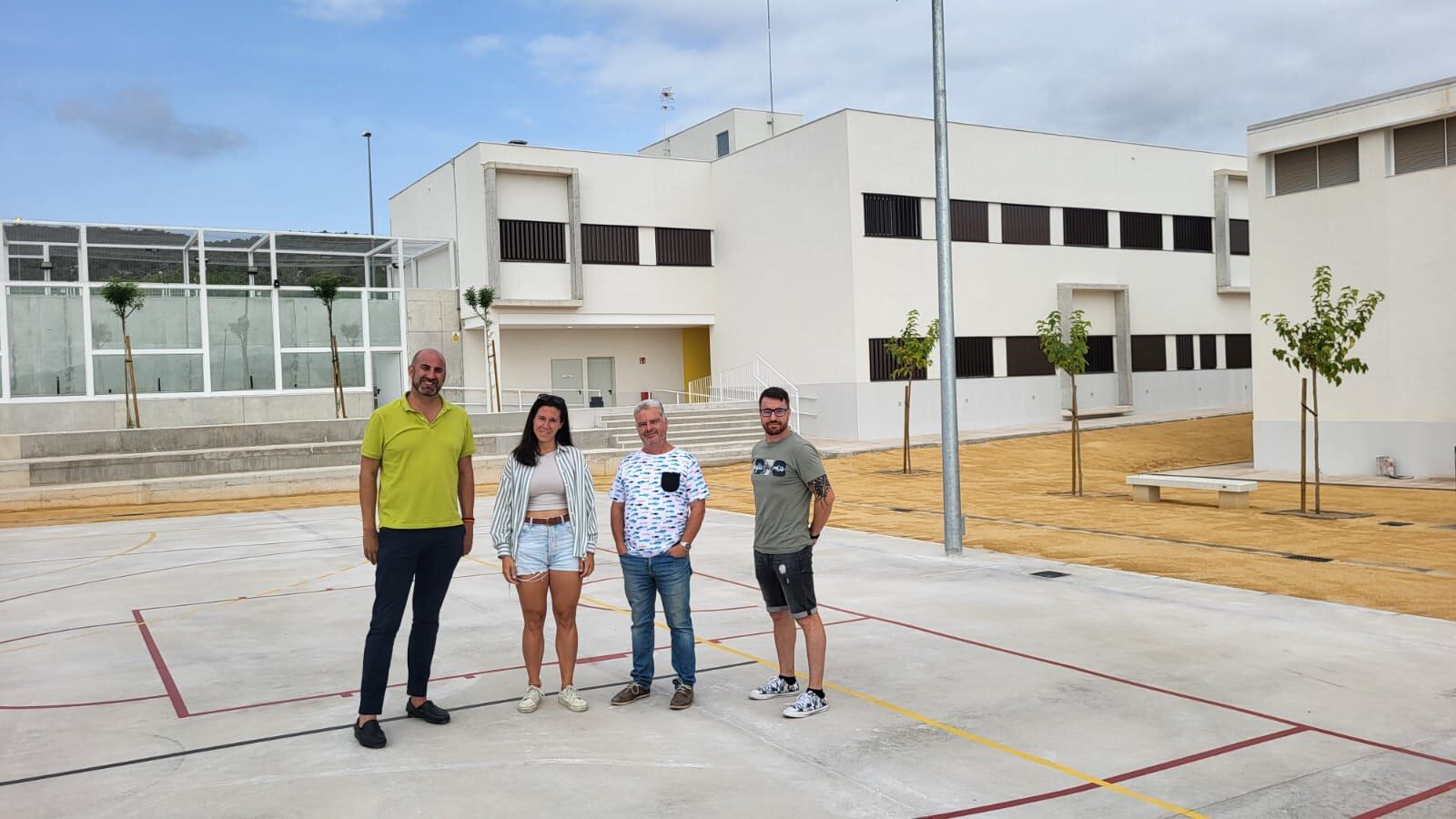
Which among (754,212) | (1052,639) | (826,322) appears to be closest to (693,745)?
(1052,639)

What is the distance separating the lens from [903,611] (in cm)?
907

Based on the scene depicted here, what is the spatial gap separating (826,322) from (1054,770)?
26.7 meters

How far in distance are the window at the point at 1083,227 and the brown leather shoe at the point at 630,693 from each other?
104 feet

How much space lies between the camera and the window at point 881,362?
31.0 metres

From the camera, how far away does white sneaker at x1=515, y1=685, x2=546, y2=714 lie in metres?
6.19

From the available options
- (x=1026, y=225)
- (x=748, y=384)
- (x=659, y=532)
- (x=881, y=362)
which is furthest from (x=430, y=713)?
(x=1026, y=225)

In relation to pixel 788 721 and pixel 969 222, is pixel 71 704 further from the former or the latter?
pixel 969 222

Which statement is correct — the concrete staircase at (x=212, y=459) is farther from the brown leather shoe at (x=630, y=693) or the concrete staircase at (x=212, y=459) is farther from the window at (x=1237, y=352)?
the window at (x=1237, y=352)

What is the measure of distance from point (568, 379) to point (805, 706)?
30317 mm

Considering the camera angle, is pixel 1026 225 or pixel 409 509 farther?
pixel 1026 225

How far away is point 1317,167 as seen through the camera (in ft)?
70.1

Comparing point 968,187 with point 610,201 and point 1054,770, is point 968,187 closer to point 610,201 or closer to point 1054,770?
point 610,201

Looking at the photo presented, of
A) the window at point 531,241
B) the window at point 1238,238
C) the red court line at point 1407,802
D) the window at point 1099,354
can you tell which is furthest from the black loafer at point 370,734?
the window at point 1238,238

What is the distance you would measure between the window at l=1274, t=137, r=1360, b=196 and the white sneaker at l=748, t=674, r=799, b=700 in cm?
1923
